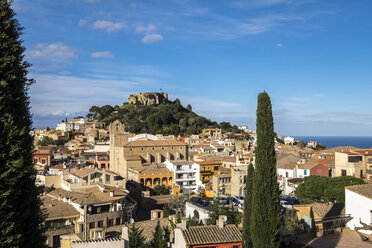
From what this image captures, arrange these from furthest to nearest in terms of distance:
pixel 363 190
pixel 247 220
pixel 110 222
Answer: pixel 110 222, pixel 247 220, pixel 363 190

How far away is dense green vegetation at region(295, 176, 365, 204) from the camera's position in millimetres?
31706

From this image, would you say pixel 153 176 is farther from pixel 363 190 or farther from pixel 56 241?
pixel 363 190

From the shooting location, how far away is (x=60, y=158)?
215 feet

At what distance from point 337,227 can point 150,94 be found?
12632 centimetres

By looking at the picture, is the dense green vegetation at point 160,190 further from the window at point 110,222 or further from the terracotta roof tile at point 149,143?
the window at point 110,222

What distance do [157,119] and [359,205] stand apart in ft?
284

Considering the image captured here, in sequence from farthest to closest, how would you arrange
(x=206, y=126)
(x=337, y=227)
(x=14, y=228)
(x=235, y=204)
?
(x=206, y=126), (x=235, y=204), (x=337, y=227), (x=14, y=228)

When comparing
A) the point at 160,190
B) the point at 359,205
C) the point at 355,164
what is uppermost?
the point at 355,164

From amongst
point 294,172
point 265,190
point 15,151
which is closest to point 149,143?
point 294,172

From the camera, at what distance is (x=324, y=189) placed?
1308 inches

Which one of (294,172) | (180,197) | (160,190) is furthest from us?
(294,172)

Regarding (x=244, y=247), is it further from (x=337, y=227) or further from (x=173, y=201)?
Result: (x=173, y=201)

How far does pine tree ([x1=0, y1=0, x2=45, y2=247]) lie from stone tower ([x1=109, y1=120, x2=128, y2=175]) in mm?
46951

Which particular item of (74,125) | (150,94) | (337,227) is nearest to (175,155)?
(337,227)
